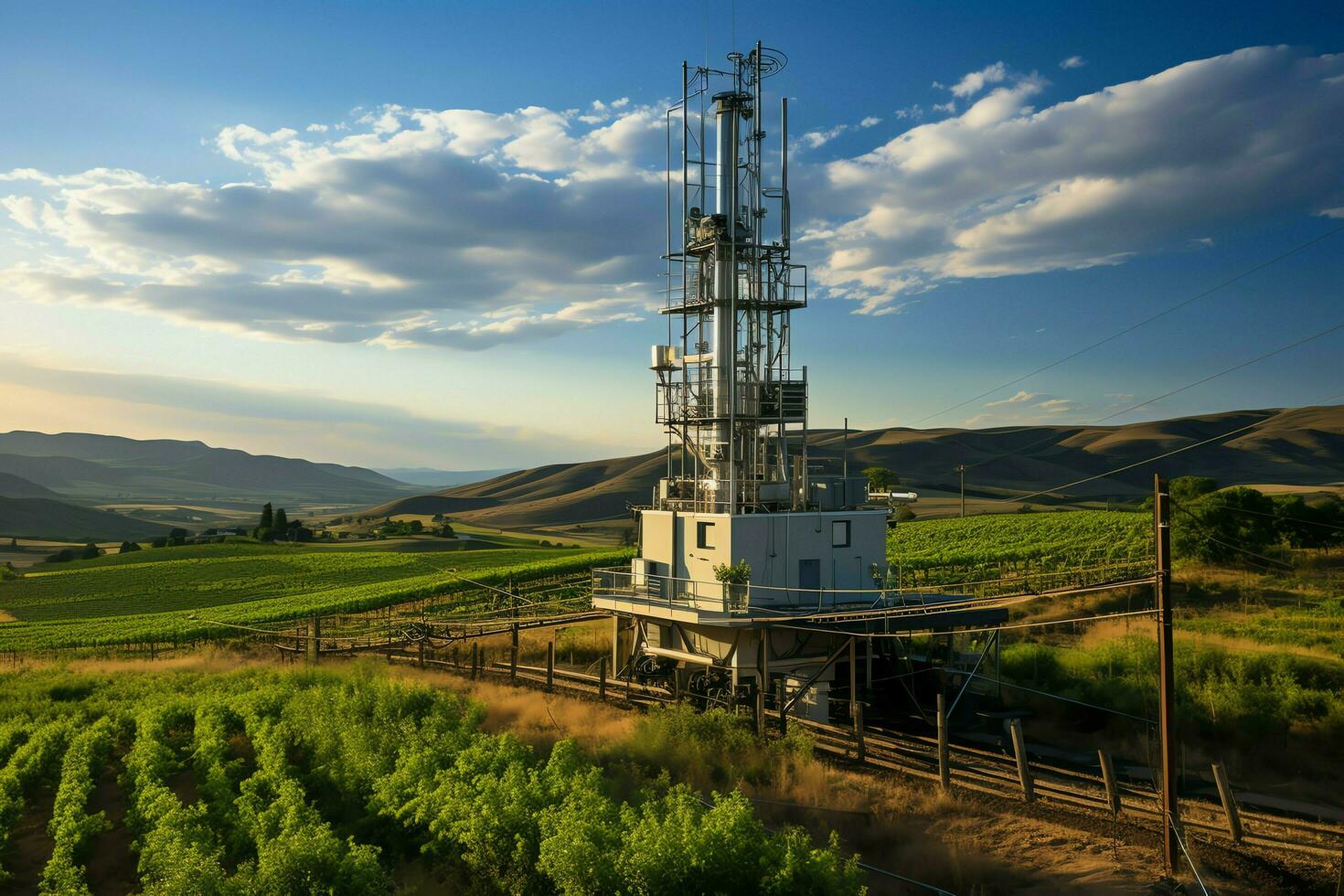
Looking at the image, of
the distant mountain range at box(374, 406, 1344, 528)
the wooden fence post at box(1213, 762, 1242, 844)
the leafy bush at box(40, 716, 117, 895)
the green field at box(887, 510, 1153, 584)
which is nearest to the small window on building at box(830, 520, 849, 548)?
the wooden fence post at box(1213, 762, 1242, 844)

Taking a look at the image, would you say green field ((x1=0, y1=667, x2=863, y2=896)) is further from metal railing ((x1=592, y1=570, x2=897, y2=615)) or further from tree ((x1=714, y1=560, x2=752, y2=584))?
tree ((x1=714, y1=560, x2=752, y2=584))

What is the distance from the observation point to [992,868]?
1677cm

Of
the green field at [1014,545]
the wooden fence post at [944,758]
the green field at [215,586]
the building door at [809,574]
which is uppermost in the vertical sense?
the building door at [809,574]

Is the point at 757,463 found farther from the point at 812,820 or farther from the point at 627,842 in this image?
the point at 627,842

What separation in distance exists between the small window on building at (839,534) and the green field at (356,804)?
26.5ft

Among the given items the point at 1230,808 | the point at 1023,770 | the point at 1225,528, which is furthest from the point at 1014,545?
the point at 1230,808

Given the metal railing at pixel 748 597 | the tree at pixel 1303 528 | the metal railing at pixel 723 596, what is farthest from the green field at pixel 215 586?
the tree at pixel 1303 528

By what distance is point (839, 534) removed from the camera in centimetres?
3028

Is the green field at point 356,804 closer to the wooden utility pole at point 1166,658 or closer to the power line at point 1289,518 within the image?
the wooden utility pole at point 1166,658

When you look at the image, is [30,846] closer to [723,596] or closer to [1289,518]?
[723,596]

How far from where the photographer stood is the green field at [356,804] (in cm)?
1243

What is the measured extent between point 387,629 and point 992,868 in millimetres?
32247

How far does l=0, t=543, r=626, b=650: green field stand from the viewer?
2218 inches

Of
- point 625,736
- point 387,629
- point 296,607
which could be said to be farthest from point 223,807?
point 296,607
